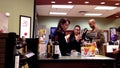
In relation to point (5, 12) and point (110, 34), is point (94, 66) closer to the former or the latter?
point (5, 12)

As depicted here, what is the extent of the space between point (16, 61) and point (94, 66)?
1.36 meters

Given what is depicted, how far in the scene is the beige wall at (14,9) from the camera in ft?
14.1

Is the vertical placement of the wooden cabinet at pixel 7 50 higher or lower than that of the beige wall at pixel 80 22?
lower

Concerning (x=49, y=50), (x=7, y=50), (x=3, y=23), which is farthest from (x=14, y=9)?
(x=7, y=50)

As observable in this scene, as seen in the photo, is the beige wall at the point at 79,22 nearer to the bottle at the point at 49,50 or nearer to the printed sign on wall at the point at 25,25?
the printed sign on wall at the point at 25,25

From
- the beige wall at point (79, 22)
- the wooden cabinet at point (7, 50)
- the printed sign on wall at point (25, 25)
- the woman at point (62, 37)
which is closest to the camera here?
the wooden cabinet at point (7, 50)

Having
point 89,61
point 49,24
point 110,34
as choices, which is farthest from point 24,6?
point 110,34

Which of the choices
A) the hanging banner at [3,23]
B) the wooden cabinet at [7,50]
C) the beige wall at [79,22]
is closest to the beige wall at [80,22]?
the beige wall at [79,22]

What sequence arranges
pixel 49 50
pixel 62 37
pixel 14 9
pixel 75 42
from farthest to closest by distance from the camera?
1. pixel 14 9
2. pixel 75 42
3. pixel 62 37
4. pixel 49 50

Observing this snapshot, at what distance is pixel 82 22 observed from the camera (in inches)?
432

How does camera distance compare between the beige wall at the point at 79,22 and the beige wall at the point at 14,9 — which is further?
the beige wall at the point at 79,22

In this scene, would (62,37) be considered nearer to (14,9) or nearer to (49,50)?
(49,50)

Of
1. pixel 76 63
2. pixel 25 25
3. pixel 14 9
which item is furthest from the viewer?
pixel 25 25

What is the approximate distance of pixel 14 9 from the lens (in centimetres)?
443
